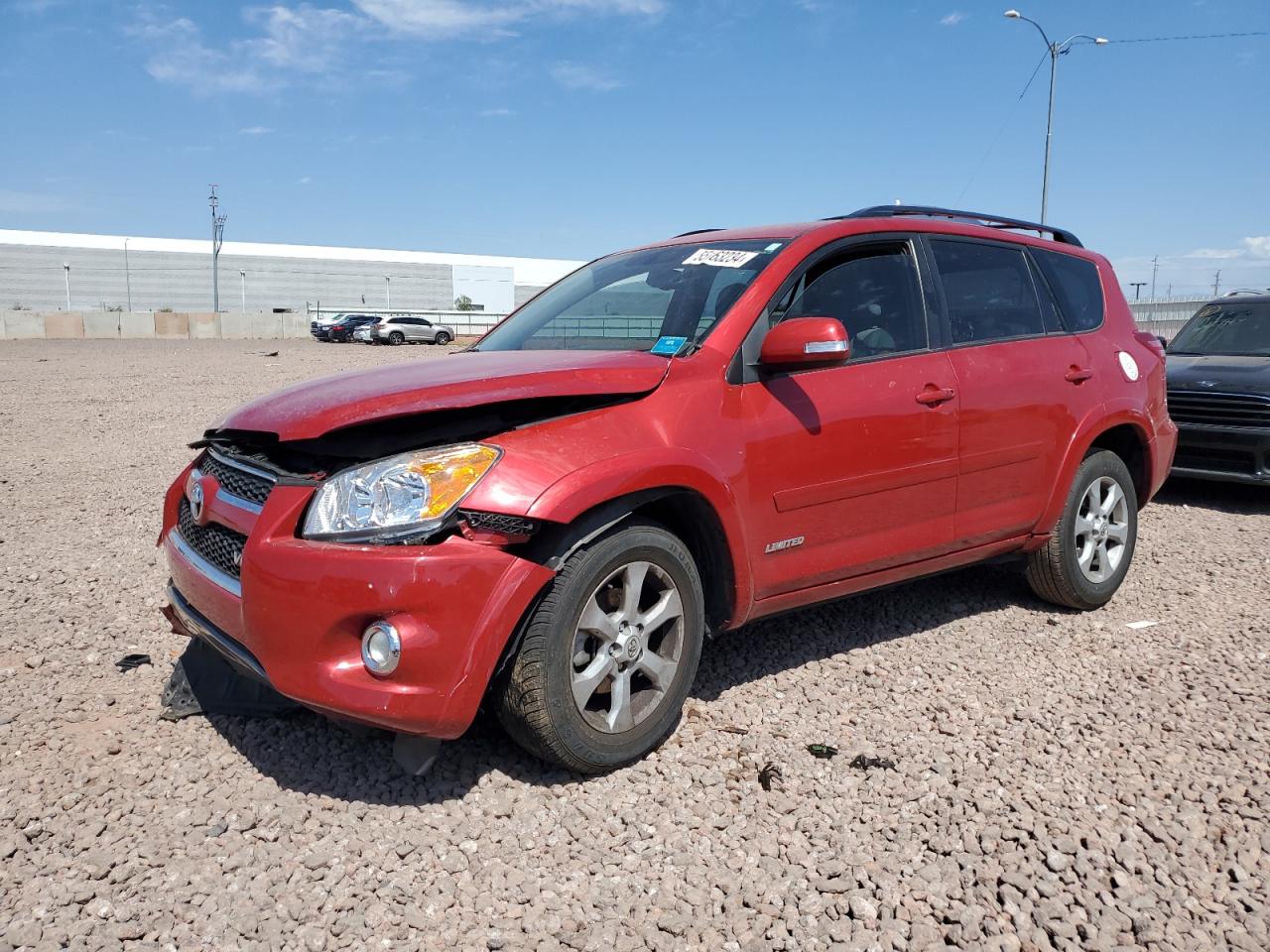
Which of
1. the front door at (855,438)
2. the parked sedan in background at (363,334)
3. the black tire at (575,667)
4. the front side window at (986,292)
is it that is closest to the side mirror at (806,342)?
the front door at (855,438)

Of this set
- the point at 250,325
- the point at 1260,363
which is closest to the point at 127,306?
the point at 250,325

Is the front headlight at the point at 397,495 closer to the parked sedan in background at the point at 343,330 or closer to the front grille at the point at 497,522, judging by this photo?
the front grille at the point at 497,522

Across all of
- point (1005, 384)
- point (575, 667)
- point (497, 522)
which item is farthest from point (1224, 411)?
point (497, 522)

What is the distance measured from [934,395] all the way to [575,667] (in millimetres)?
1879

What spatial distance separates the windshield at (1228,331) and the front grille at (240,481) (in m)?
8.46

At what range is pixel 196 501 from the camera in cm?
328

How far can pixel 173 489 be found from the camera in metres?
3.66

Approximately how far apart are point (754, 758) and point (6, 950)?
213cm

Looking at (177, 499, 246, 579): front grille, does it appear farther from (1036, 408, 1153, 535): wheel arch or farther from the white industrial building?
the white industrial building

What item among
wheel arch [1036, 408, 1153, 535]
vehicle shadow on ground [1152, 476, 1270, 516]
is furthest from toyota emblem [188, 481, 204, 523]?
vehicle shadow on ground [1152, 476, 1270, 516]

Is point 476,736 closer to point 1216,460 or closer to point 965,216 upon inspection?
point 965,216

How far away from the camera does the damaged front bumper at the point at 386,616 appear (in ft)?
8.68

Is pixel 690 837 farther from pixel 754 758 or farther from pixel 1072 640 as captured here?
pixel 1072 640

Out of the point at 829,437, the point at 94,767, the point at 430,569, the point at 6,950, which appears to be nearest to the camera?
the point at 6,950
